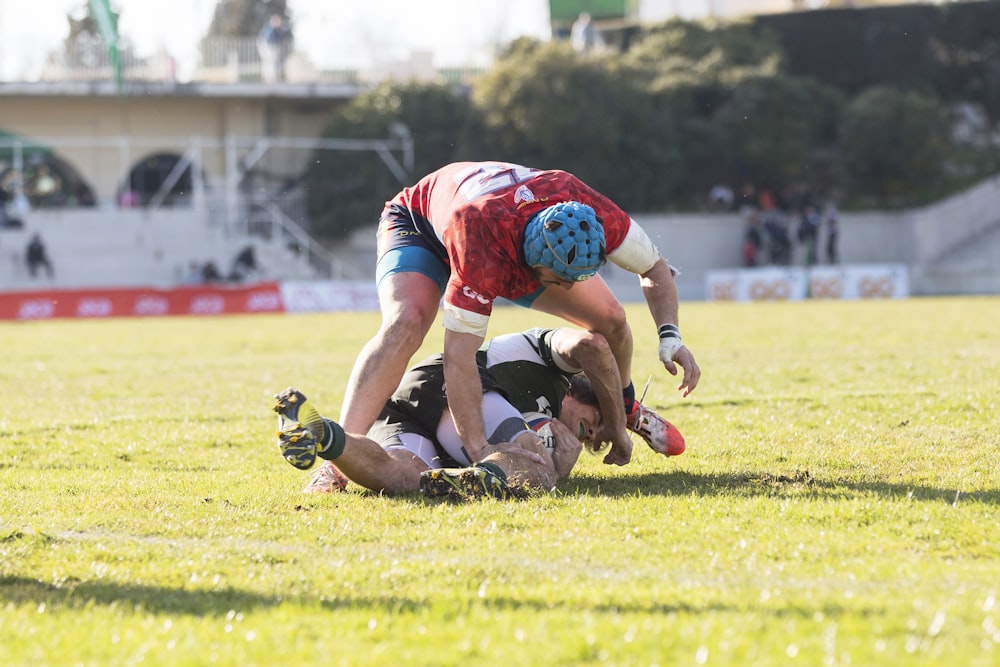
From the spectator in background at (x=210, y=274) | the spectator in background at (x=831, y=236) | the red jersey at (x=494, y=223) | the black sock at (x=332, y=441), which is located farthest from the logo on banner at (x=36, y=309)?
the black sock at (x=332, y=441)

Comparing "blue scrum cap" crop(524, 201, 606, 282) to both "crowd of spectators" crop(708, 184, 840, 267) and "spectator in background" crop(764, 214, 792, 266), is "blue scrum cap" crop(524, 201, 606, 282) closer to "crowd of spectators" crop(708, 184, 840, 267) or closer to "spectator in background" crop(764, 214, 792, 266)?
"crowd of spectators" crop(708, 184, 840, 267)

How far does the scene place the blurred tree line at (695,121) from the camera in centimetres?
4156

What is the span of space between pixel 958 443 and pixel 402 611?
4.24 m

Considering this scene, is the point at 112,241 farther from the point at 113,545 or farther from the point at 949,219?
the point at 113,545

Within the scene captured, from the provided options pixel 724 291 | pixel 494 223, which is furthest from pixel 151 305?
pixel 494 223

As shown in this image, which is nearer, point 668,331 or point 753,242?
point 668,331

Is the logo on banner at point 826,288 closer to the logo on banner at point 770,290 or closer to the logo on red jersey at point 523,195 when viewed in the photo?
the logo on banner at point 770,290

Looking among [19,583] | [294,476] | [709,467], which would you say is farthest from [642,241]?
[19,583]

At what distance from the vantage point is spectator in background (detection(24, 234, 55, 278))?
3528 centimetres

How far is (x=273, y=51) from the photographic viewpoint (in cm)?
4381

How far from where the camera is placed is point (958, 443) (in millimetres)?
7039

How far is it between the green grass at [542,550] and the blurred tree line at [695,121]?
1277 inches

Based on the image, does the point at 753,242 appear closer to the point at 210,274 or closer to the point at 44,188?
the point at 210,274

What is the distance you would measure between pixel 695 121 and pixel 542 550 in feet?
133
